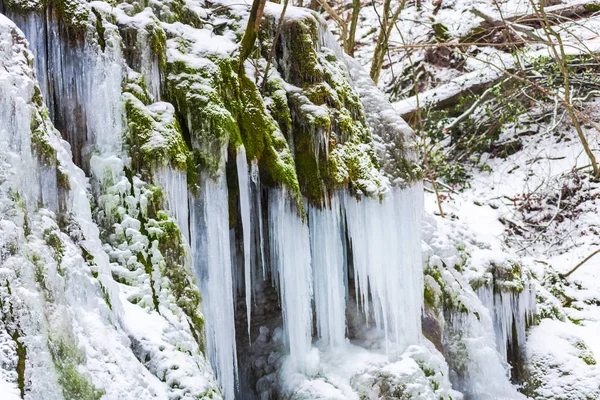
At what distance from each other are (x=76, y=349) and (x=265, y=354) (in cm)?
283

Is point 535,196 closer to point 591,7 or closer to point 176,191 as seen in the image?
point 591,7

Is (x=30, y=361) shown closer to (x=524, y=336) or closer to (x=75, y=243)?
(x=75, y=243)

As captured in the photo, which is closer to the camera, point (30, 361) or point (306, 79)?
point (30, 361)

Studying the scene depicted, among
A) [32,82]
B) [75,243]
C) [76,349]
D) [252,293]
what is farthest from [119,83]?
[252,293]

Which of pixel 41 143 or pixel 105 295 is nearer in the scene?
pixel 41 143

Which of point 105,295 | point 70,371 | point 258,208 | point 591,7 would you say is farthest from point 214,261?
point 591,7

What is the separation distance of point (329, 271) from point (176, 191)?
67.8 inches

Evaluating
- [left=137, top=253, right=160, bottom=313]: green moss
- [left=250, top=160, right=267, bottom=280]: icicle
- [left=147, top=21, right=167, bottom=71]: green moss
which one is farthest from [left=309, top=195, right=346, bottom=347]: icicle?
[left=137, top=253, right=160, bottom=313]: green moss

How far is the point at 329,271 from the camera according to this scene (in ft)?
17.4

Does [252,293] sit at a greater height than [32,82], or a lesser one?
lesser

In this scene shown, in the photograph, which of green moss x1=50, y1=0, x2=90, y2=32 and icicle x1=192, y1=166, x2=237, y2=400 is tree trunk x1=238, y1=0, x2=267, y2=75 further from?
green moss x1=50, y1=0, x2=90, y2=32

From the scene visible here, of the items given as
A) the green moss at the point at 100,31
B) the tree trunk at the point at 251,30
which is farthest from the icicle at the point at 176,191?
the tree trunk at the point at 251,30

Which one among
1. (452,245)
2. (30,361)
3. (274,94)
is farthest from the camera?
(452,245)

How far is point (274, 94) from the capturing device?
17.0 feet
